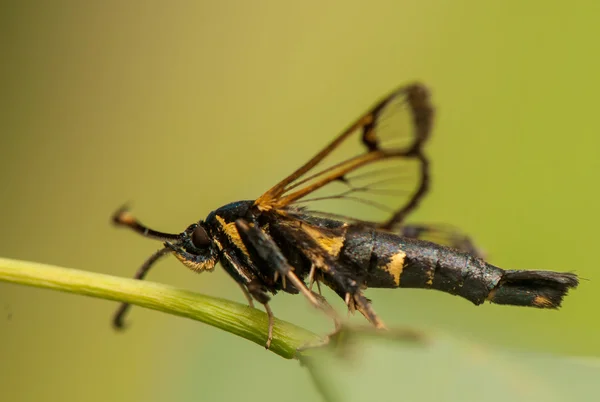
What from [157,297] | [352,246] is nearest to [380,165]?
[352,246]

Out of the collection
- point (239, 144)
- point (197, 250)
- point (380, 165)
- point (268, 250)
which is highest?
point (380, 165)

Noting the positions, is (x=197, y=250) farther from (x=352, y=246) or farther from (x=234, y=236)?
(x=352, y=246)

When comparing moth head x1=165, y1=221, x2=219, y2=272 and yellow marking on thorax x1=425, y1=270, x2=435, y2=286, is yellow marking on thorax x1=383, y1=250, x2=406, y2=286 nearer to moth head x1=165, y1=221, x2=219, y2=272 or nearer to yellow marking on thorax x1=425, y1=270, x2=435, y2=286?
yellow marking on thorax x1=425, y1=270, x2=435, y2=286

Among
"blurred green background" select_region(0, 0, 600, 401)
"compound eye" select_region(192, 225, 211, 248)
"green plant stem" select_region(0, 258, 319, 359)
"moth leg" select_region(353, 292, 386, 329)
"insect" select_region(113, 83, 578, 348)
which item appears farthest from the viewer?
"blurred green background" select_region(0, 0, 600, 401)

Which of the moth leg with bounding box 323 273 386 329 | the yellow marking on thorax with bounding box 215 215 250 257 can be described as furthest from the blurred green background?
the yellow marking on thorax with bounding box 215 215 250 257

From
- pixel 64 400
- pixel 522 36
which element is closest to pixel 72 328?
pixel 64 400

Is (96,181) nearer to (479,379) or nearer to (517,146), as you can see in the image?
(517,146)

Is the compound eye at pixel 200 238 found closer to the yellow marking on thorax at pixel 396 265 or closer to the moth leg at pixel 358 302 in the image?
the moth leg at pixel 358 302
